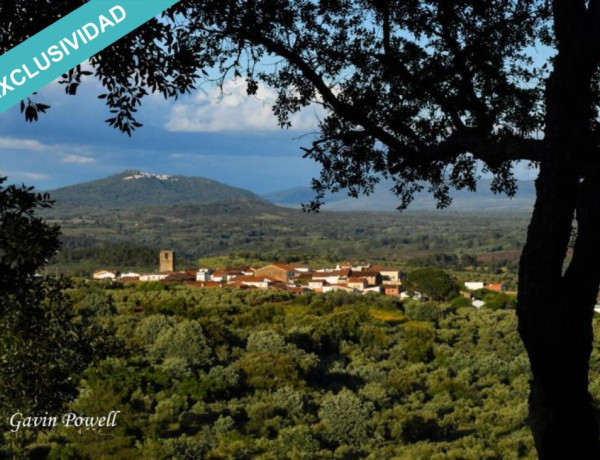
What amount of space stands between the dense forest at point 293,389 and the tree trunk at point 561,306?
285 inches

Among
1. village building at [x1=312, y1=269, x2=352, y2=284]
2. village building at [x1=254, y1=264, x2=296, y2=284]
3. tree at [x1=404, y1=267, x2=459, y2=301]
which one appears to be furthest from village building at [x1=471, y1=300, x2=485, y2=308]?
village building at [x1=254, y1=264, x2=296, y2=284]

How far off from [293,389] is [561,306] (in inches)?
1031

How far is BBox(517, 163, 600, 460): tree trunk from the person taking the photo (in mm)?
5125

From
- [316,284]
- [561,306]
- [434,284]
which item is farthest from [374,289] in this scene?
[561,306]

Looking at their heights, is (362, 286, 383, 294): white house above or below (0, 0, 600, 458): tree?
below

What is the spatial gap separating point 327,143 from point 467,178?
6.82 feet

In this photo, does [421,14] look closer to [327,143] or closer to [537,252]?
[327,143]

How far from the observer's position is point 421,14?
348 inches

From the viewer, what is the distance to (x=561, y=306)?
5.17m

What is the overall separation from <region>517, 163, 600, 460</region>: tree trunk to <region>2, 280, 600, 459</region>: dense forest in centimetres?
725

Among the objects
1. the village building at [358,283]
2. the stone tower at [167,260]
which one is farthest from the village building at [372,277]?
the stone tower at [167,260]

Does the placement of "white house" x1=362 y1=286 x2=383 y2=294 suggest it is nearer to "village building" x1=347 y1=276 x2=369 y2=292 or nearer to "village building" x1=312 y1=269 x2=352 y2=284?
"village building" x1=347 y1=276 x2=369 y2=292

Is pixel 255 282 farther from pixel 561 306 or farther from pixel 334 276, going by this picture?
pixel 561 306

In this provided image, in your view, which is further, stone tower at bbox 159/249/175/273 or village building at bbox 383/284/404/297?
stone tower at bbox 159/249/175/273
